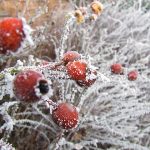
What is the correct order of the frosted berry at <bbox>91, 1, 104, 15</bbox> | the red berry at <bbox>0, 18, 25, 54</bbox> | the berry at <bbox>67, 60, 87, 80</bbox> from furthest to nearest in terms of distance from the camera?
the frosted berry at <bbox>91, 1, 104, 15</bbox> < the berry at <bbox>67, 60, 87, 80</bbox> < the red berry at <bbox>0, 18, 25, 54</bbox>

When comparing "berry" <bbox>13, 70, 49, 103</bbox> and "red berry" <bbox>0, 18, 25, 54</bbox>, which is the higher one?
"red berry" <bbox>0, 18, 25, 54</bbox>

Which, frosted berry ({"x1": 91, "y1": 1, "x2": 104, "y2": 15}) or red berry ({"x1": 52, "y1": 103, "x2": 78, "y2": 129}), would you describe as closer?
red berry ({"x1": 52, "y1": 103, "x2": 78, "y2": 129})

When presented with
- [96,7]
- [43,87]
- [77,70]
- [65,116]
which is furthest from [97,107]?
[43,87]

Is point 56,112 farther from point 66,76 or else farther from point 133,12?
point 133,12

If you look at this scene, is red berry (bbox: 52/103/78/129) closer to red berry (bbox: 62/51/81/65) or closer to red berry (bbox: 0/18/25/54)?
red berry (bbox: 62/51/81/65)

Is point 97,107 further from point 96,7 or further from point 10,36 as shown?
point 10,36

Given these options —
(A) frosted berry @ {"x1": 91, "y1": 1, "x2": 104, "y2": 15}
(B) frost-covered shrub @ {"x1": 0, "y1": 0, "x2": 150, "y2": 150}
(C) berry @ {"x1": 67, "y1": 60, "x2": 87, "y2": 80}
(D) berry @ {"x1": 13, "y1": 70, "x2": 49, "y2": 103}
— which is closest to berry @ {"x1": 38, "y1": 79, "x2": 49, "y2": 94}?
(D) berry @ {"x1": 13, "y1": 70, "x2": 49, "y2": 103}

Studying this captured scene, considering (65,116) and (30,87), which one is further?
(65,116)

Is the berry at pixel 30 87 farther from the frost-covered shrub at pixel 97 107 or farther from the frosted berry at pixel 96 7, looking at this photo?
the frosted berry at pixel 96 7
